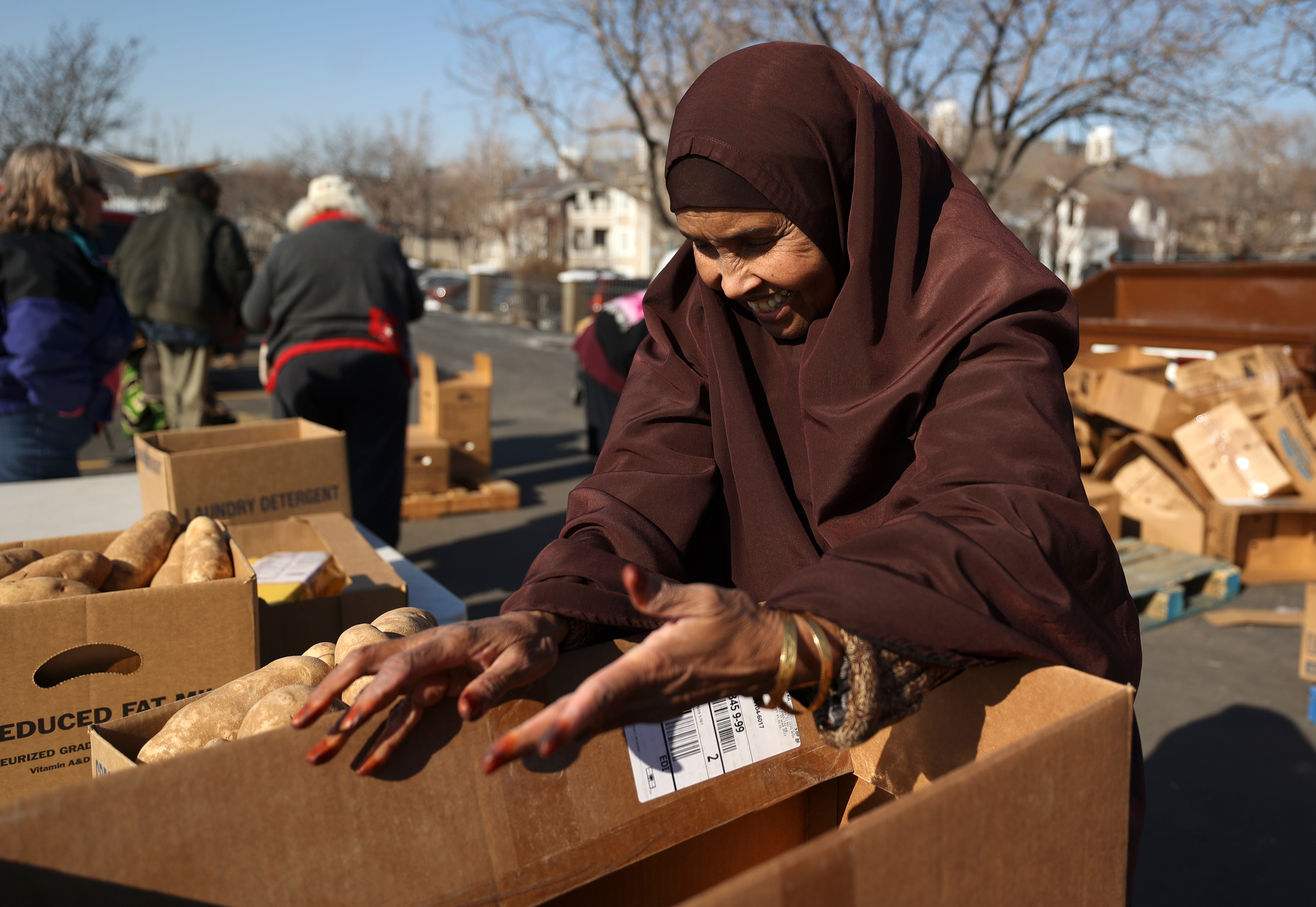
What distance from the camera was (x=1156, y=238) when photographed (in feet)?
170

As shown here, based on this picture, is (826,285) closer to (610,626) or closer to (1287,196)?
(610,626)

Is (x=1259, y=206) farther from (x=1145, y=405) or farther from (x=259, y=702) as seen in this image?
(x=259, y=702)

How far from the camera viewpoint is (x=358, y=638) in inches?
57.7

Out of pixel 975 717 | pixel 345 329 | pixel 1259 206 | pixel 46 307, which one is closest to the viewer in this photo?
pixel 975 717

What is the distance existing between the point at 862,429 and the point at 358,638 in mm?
849

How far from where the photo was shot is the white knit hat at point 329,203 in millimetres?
4312

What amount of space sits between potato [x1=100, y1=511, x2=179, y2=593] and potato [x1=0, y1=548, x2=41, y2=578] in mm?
140

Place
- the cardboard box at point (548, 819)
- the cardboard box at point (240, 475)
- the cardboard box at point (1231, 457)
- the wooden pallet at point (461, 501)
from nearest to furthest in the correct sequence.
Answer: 1. the cardboard box at point (548, 819)
2. the cardboard box at point (240, 475)
3. the cardboard box at point (1231, 457)
4. the wooden pallet at point (461, 501)

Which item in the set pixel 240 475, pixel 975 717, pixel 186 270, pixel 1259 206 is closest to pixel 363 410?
pixel 240 475

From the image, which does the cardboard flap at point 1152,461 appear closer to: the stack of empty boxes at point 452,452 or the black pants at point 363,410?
the stack of empty boxes at point 452,452

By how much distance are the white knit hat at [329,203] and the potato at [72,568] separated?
277 centimetres

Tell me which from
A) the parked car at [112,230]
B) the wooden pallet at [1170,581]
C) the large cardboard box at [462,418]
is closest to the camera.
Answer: the wooden pallet at [1170,581]

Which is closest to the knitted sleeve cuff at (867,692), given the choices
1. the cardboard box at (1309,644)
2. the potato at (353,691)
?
the potato at (353,691)

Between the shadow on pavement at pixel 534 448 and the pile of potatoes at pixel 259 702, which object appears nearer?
the pile of potatoes at pixel 259 702
